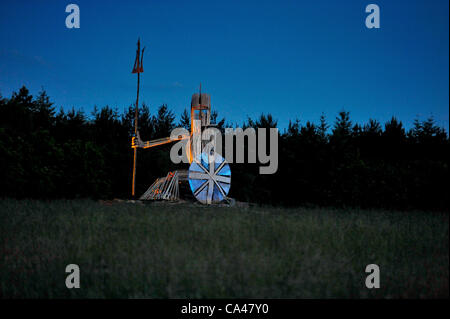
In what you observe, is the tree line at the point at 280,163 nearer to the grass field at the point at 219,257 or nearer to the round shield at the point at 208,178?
the round shield at the point at 208,178

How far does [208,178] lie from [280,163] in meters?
7.29

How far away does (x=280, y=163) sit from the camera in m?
22.5

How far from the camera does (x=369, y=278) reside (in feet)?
18.9

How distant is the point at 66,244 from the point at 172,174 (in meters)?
10.0

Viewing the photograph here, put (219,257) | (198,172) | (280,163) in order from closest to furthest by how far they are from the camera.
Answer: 1. (219,257)
2. (198,172)
3. (280,163)

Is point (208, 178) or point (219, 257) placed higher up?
point (208, 178)

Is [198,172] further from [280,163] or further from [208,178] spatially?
[280,163]

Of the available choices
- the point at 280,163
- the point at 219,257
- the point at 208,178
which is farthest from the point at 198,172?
the point at 219,257

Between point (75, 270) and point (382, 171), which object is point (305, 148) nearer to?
point (382, 171)

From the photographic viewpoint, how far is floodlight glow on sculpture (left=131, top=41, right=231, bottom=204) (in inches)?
655

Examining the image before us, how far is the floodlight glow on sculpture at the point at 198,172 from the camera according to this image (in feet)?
54.5

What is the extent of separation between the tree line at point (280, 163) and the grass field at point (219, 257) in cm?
714

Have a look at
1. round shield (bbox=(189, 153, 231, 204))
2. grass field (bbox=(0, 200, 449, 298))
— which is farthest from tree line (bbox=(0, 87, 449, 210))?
grass field (bbox=(0, 200, 449, 298))

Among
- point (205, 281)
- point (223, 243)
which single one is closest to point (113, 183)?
point (223, 243)
